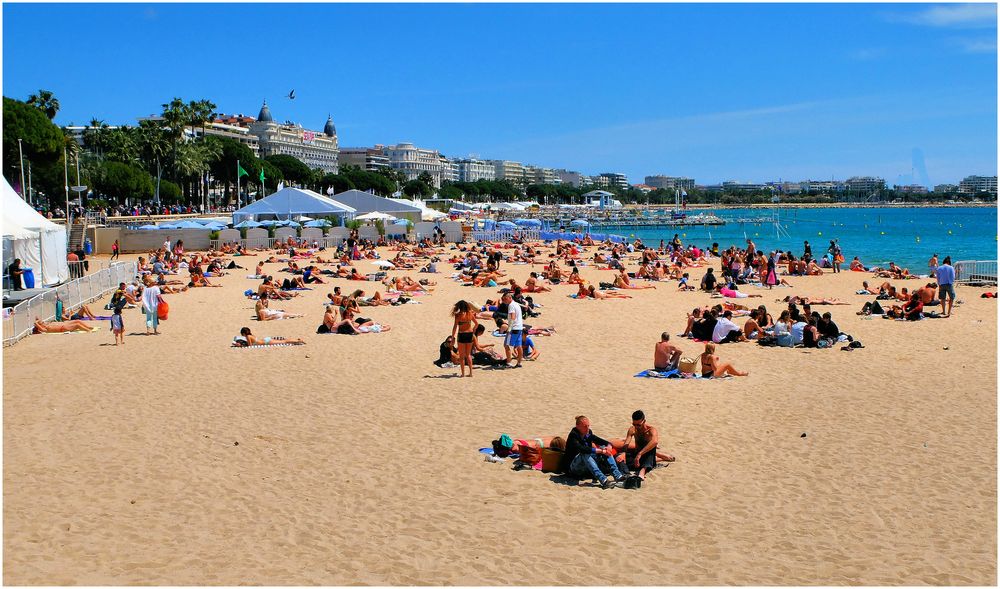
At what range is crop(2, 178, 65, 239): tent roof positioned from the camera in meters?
20.0

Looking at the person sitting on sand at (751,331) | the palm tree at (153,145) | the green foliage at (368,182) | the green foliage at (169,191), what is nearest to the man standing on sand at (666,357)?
the person sitting on sand at (751,331)

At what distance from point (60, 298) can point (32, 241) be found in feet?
20.0

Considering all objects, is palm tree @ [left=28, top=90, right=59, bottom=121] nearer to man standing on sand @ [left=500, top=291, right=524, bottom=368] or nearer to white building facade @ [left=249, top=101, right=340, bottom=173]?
man standing on sand @ [left=500, top=291, right=524, bottom=368]

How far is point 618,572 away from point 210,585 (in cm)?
254

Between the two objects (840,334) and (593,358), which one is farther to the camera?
(840,334)

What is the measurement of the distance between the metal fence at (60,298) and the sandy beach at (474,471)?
785mm

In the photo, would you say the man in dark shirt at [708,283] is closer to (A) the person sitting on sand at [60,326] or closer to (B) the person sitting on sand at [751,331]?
(B) the person sitting on sand at [751,331]

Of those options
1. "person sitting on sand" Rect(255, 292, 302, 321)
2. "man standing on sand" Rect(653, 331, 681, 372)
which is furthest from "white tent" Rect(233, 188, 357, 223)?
"man standing on sand" Rect(653, 331, 681, 372)

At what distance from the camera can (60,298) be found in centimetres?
1659

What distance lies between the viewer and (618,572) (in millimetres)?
5516

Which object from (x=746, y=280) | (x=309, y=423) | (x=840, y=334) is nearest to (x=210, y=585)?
(x=309, y=423)

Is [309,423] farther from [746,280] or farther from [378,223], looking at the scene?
[378,223]

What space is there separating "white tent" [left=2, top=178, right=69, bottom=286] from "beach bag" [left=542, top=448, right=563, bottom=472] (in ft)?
54.9

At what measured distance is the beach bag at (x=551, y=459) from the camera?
7.52 meters
